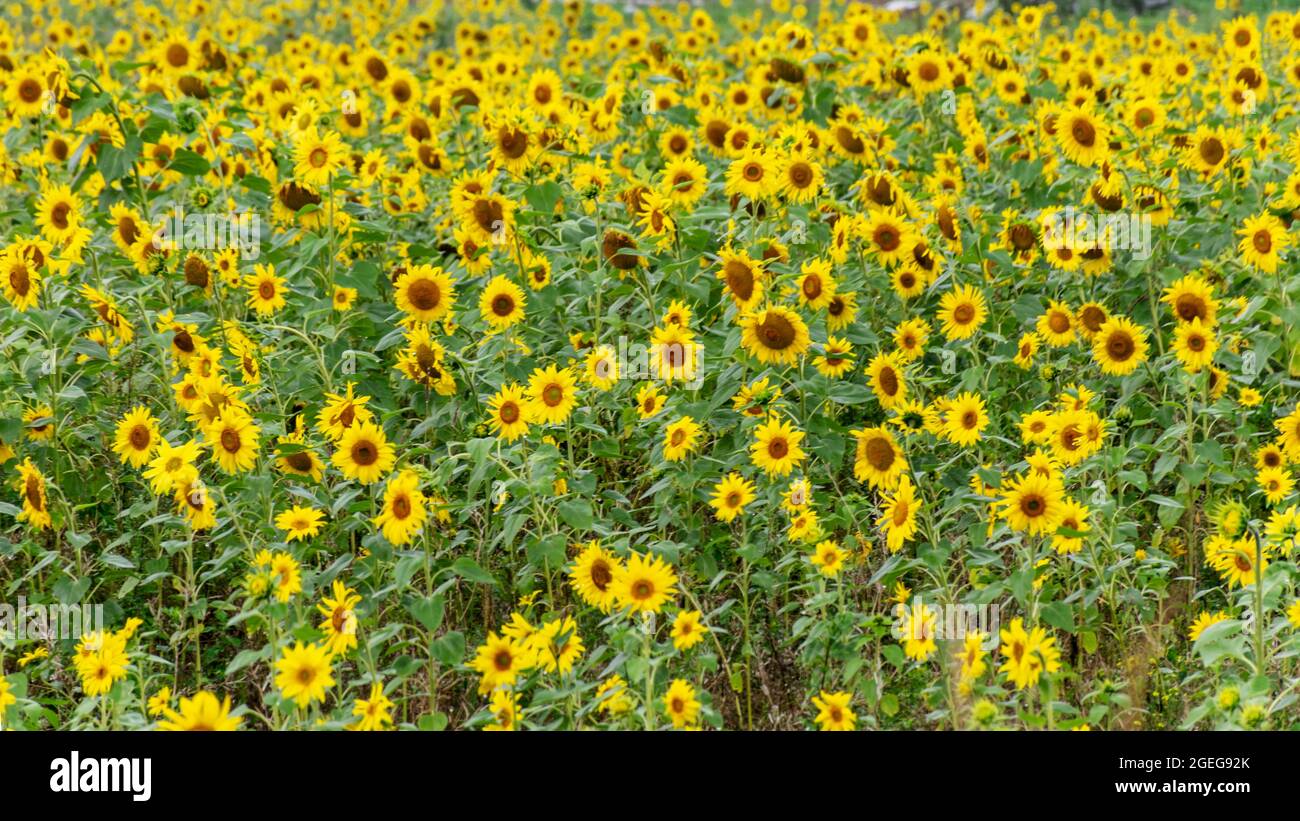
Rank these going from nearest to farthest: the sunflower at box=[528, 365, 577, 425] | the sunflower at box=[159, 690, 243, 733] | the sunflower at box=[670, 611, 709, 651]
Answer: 1. the sunflower at box=[159, 690, 243, 733]
2. the sunflower at box=[670, 611, 709, 651]
3. the sunflower at box=[528, 365, 577, 425]

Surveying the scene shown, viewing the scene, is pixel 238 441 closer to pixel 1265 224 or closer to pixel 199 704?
pixel 199 704

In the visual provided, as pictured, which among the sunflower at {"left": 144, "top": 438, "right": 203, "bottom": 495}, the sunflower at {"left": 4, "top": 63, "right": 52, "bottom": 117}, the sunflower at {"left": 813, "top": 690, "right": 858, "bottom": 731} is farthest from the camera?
the sunflower at {"left": 4, "top": 63, "right": 52, "bottom": 117}

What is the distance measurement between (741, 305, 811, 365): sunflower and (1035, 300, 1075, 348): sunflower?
92cm

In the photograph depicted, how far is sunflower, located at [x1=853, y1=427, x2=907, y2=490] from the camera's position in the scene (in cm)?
399

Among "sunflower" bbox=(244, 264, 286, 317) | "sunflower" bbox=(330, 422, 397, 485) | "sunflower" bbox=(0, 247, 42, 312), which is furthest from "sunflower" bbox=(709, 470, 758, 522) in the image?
"sunflower" bbox=(0, 247, 42, 312)

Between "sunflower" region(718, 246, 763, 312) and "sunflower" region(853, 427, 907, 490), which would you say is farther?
"sunflower" region(718, 246, 763, 312)

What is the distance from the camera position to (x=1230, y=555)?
3807mm

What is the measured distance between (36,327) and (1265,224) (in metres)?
3.76

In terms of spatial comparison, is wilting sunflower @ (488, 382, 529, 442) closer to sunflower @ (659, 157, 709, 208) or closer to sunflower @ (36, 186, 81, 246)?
sunflower @ (659, 157, 709, 208)

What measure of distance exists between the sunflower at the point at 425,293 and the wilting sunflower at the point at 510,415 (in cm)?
62

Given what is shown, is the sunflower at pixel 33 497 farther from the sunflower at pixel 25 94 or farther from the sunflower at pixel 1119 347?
the sunflower at pixel 1119 347

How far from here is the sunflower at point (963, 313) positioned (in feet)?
15.2

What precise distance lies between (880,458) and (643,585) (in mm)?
920

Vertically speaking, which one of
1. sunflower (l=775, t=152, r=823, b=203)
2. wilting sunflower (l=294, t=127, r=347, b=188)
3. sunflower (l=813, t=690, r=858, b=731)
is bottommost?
sunflower (l=813, t=690, r=858, b=731)
